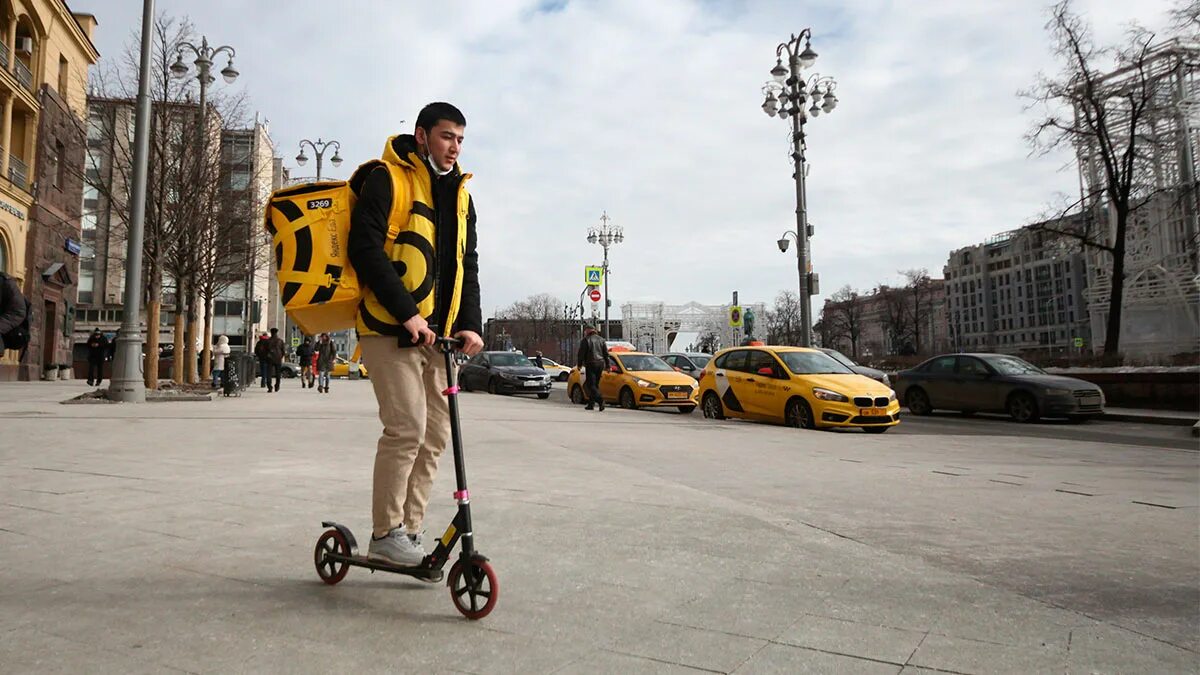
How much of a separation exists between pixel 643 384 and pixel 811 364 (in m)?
4.93

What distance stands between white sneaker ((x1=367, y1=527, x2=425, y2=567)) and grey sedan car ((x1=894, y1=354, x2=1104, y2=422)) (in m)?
15.8

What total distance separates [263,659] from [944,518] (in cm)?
431

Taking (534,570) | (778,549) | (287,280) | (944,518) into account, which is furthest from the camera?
(944,518)

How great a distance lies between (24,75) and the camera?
2544cm

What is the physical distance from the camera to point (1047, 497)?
6.18m

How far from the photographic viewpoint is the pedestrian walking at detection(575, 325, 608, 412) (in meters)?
16.9

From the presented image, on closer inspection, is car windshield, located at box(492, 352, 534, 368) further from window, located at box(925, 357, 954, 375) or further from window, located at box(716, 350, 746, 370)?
window, located at box(925, 357, 954, 375)

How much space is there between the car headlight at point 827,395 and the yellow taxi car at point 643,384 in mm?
4938

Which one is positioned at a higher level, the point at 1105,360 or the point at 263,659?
the point at 1105,360

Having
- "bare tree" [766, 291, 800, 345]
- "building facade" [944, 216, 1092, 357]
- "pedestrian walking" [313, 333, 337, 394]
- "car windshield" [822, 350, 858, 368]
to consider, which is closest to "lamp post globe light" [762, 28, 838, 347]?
"car windshield" [822, 350, 858, 368]

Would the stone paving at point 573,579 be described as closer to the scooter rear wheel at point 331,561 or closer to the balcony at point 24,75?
the scooter rear wheel at point 331,561

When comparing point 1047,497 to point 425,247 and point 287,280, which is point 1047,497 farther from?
point 287,280

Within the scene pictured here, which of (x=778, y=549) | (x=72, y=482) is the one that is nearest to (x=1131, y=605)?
(x=778, y=549)

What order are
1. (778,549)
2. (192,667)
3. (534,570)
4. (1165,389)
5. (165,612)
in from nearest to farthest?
1. (192,667)
2. (165,612)
3. (534,570)
4. (778,549)
5. (1165,389)
